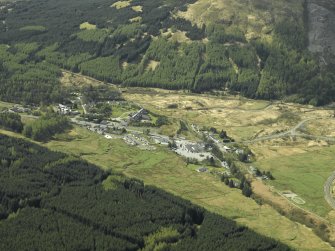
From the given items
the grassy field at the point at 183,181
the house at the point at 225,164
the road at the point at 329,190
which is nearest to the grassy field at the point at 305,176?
the road at the point at 329,190

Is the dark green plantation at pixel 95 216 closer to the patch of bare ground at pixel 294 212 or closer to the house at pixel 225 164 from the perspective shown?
the patch of bare ground at pixel 294 212

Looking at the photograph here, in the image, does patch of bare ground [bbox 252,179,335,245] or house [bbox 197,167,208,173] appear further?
house [bbox 197,167,208,173]

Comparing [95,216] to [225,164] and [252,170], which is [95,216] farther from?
[252,170]

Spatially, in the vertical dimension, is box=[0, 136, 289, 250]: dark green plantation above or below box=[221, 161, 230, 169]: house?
above

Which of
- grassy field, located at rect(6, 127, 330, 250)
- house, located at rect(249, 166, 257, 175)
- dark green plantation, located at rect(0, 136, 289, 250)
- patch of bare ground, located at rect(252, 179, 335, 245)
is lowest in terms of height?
house, located at rect(249, 166, 257, 175)

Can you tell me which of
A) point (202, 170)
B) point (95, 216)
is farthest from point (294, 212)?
point (95, 216)

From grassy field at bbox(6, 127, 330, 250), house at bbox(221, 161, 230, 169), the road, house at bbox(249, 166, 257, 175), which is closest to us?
grassy field at bbox(6, 127, 330, 250)

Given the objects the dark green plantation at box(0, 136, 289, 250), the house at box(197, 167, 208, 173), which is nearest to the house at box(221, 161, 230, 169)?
the house at box(197, 167, 208, 173)

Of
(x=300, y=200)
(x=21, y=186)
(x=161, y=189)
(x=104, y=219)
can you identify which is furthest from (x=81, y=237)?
(x=300, y=200)

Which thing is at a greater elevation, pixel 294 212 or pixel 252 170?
pixel 294 212

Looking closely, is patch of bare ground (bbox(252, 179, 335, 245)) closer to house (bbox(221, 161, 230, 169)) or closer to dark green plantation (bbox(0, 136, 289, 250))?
house (bbox(221, 161, 230, 169))
